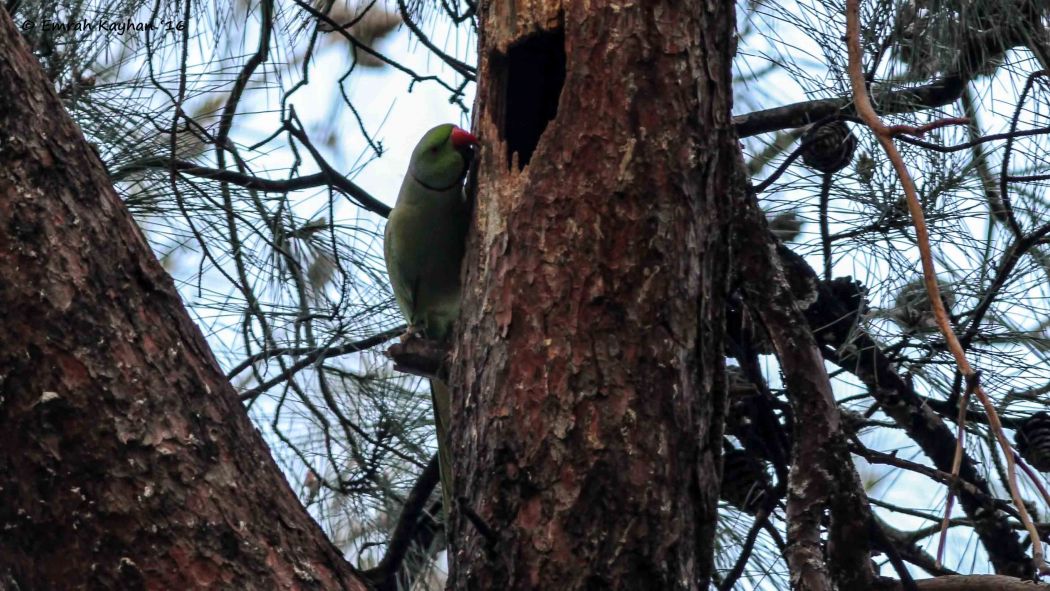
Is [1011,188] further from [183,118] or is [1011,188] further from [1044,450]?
[183,118]

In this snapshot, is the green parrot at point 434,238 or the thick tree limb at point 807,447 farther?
the green parrot at point 434,238

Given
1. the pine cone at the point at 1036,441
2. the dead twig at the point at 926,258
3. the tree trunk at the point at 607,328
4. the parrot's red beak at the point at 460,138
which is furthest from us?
the pine cone at the point at 1036,441

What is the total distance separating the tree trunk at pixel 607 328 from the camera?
149cm

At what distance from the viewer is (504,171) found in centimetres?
181

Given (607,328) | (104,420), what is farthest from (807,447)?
(104,420)

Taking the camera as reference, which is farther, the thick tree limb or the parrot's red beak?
the parrot's red beak

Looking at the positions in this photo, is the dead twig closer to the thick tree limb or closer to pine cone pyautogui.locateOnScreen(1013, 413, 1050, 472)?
the thick tree limb

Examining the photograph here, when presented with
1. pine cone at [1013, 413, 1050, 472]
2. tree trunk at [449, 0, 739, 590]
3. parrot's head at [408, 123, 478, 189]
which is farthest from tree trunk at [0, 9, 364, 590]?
pine cone at [1013, 413, 1050, 472]

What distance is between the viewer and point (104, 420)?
1.40m

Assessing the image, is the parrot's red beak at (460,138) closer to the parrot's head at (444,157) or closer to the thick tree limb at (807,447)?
the parrot's head at (444,157)

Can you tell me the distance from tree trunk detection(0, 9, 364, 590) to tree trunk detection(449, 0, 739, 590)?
30cm

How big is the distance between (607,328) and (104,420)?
71cm

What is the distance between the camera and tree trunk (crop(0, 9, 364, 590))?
54.1 inches

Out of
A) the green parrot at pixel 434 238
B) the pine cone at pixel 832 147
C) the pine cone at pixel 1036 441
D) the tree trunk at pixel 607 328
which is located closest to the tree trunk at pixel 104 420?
the tree trunk at pixel 607 328
